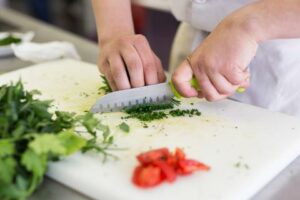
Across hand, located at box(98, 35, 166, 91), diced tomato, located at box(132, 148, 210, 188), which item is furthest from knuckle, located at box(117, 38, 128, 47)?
diced tomato, located at box(132, 148, 210, 188)

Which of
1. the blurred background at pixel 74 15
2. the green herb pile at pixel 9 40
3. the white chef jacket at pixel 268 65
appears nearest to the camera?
the white chef jacket at pixel 268 65

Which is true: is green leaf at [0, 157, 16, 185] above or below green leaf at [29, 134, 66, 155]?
below

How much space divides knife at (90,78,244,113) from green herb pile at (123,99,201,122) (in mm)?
12

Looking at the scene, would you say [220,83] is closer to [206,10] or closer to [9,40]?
[206,10]

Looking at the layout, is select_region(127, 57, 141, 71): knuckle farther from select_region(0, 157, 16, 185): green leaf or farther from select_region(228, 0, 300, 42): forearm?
select_region(0, 157, 16, 185): green leaf

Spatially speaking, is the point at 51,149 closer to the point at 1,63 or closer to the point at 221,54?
the point at 221,54

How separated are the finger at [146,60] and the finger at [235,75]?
17 cm

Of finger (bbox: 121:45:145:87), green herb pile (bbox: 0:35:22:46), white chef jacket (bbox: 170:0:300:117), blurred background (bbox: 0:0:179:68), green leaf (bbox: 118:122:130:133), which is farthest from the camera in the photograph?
blurred background (bbox: 0:0:179:68)

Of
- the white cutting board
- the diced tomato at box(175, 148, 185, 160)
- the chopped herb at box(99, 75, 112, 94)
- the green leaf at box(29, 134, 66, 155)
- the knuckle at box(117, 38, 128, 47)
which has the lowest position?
the white cutting board

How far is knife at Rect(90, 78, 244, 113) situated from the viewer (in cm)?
90

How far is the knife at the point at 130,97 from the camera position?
0.90m

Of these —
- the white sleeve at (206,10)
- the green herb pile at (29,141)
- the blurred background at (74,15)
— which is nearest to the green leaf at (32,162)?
the green herb pile at (29,141)

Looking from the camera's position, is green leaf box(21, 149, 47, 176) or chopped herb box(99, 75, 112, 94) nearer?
green leaf box(21, 149, 47, 176)

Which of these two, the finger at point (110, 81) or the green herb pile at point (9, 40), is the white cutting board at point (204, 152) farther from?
the green herb pile at point (9, 40)
